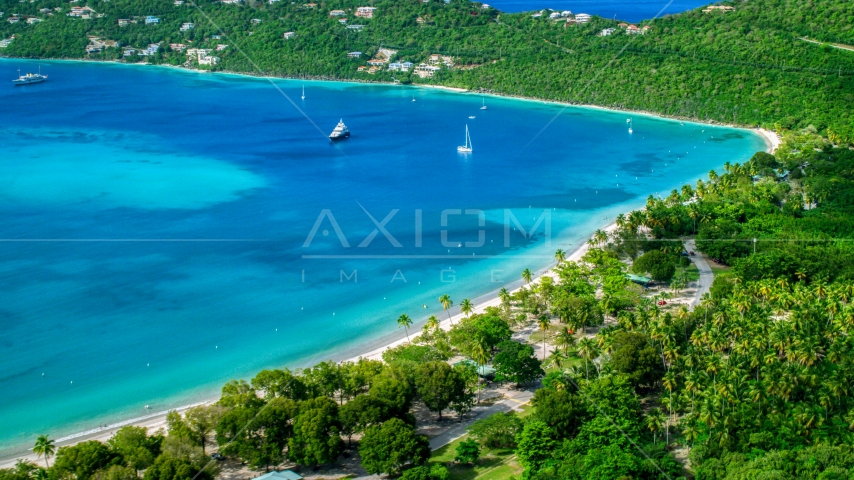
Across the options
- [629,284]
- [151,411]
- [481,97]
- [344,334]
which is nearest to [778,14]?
[481,97]

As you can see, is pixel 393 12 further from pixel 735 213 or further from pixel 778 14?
pixel 735 213

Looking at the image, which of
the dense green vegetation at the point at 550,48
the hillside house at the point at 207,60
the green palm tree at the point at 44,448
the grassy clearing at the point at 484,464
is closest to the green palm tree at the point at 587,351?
the grassy clearing at the point at 484,464

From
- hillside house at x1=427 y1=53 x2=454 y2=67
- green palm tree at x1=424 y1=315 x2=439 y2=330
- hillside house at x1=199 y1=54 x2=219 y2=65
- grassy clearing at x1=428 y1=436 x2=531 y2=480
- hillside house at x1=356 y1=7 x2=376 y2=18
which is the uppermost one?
hillside house at x1=356 y1=7 x2=376 y2=18

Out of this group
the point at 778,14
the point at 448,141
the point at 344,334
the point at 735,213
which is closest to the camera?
the point at 344,334

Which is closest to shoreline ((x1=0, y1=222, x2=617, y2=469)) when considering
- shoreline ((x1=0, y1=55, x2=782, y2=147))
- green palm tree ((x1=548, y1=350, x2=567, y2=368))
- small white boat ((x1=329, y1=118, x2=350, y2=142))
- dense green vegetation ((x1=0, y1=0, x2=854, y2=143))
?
green palm tree ((x1=548, y1=350, x2=567, y2=368))

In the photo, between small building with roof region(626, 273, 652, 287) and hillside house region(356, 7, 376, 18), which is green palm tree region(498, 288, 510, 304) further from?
hillside house region(356, 7, 376, 18)

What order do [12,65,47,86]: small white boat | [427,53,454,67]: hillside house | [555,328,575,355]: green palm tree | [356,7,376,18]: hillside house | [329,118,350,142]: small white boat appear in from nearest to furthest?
[555,328,575,355]: green palm tree, [329,118,350,142]: small white boat, [12,65,47,86]: small white boat, [427,53,454,67]: hillside house, [356,7,376,18]: hillside house

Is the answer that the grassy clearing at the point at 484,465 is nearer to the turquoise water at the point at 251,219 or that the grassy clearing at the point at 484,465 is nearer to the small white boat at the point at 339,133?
the turquoise water at the point at 251,219
